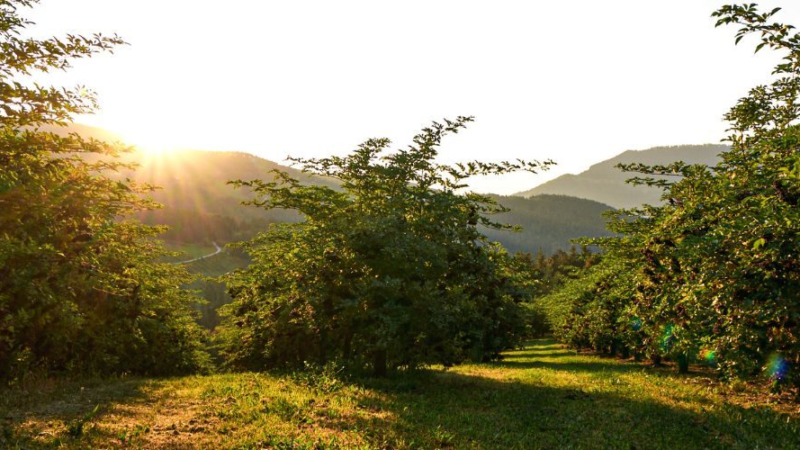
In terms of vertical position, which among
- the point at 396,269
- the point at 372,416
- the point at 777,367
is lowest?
the point at 372,416

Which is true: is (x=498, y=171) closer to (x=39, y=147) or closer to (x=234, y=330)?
(x=39, y=147)

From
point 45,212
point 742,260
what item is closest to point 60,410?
point 45,212

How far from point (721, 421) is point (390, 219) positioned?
10207 millimetres

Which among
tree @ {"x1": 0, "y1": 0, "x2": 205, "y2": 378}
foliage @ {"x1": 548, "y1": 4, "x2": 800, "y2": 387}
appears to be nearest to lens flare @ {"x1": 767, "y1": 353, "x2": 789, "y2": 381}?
foliage @ {"x1": 548, "y1": 4, "x2": 800, "y2": 387}

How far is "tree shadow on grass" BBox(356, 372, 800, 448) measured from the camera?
1034cm

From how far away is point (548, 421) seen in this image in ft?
40.7

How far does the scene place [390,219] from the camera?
50.8 ft

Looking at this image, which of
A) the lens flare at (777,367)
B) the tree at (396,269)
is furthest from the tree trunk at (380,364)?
the lens flare at (777,367)

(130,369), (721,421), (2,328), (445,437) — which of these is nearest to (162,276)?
(130,369)

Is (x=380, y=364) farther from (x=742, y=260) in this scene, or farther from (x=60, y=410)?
(x=742, y=260)

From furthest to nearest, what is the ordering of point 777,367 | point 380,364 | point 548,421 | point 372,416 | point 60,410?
point 380,364, point 548,421, point 777,367, point 372,416, point 60,410

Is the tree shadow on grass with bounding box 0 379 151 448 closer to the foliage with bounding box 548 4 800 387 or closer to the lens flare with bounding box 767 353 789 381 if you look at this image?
the foliage with bounding box 548 4 800 387

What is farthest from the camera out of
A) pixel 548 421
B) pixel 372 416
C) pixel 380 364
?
pixel 380 364

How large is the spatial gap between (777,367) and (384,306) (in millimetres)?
9767
